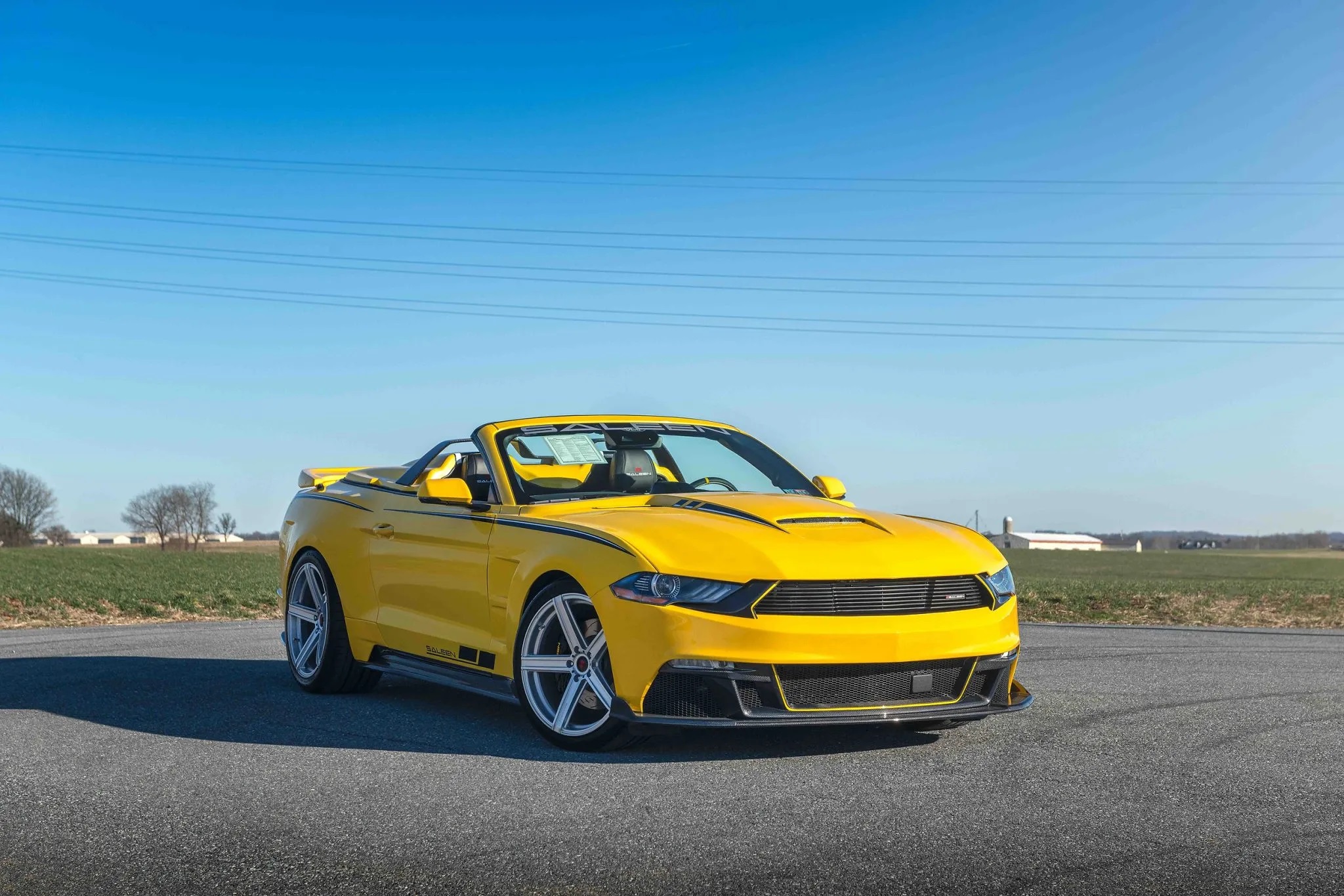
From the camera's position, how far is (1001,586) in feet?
21.0

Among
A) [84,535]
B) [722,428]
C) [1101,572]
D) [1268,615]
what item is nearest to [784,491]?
[722,428]

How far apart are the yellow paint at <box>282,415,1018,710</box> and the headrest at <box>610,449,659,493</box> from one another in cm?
31

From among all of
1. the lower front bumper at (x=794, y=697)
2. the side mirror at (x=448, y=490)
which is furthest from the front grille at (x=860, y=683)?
the side mirror at (x=448, y=490)

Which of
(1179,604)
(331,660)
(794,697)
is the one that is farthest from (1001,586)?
(1179,604)

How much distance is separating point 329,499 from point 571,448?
199 centimetres

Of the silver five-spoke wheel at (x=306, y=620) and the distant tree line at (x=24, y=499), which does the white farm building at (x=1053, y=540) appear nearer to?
the distant tree line at (x=24, y=499)

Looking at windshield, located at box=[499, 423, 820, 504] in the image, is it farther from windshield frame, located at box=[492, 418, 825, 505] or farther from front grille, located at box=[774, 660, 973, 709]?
front grille, located at box=[774, 660, 973, 709]

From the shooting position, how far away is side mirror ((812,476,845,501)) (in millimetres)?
7742

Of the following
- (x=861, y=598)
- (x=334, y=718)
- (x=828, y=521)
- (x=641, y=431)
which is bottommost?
(x=334, y=718)

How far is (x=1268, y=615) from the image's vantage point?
778 inches

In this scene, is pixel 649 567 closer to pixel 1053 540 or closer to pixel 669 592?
pixel 669 592

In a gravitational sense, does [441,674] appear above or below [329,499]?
below

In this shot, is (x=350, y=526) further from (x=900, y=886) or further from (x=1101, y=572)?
(x=1101, y=572)

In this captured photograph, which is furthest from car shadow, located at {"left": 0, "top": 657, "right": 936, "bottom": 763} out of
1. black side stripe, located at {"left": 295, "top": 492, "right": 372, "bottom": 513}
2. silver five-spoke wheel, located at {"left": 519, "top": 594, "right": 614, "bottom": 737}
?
black side stripe, located at {"left": 295, "top": 492, "right": 372, "bottom": 513}
